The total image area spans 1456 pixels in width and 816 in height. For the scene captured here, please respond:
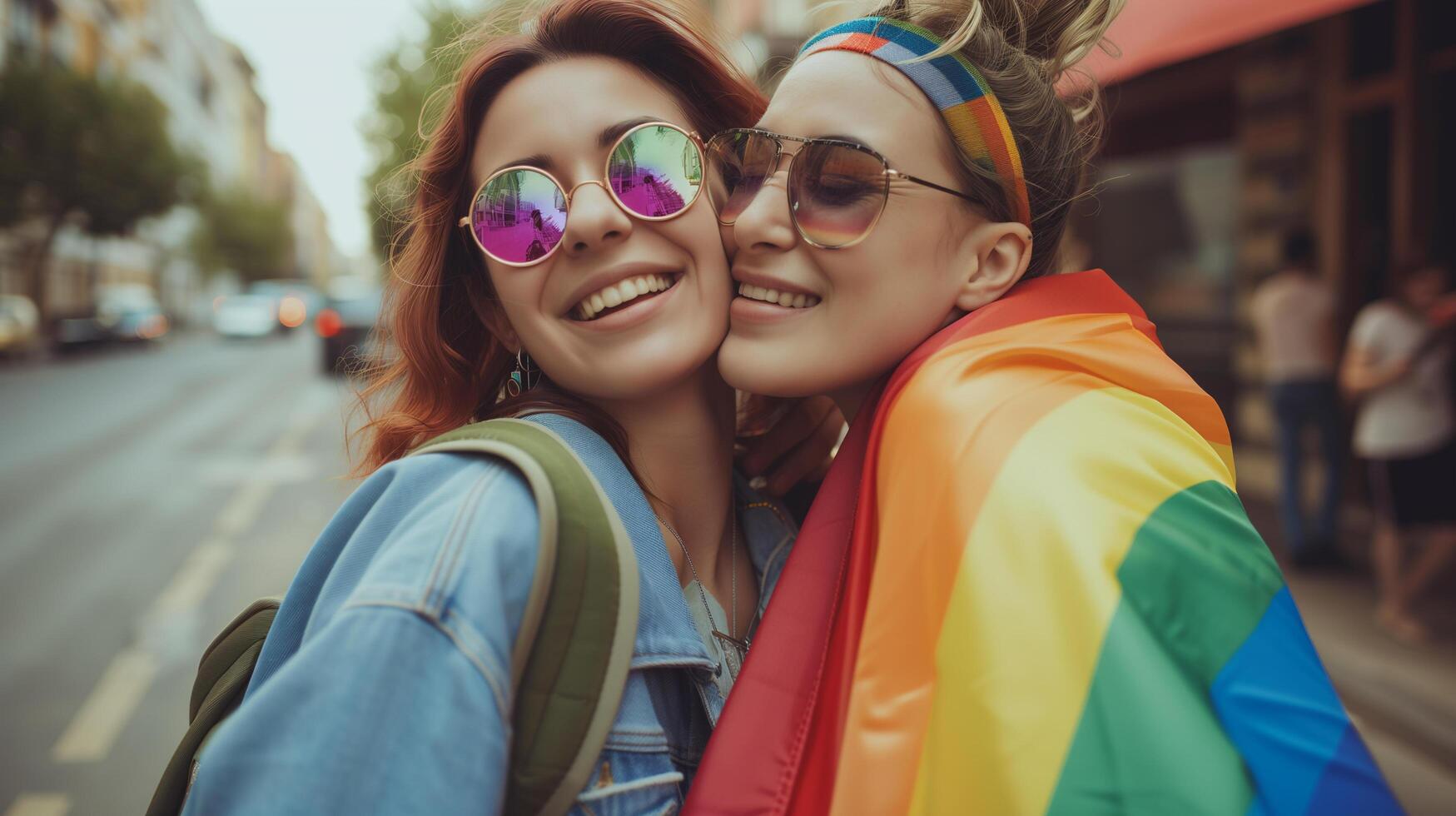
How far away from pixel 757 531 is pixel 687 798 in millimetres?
722

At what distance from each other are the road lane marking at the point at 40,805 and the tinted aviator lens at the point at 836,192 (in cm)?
393

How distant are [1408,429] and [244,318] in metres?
35.7

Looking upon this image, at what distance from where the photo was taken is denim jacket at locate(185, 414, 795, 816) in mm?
930

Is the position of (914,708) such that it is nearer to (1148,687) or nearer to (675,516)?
(1148,687)

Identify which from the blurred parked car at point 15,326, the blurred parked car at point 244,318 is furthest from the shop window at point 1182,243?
the blurred parked car at point 244,318

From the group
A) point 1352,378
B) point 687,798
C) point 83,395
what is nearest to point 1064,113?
point 687,798

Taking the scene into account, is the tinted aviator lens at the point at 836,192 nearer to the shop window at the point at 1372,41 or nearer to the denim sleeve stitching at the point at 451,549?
the denim sleeve stitching at the point at 451,549

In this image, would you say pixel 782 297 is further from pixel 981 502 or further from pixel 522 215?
pixel 981 502

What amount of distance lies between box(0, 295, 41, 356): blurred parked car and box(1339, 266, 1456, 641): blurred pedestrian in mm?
26088

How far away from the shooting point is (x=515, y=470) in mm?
1150

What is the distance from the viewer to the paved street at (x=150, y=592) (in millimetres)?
4031

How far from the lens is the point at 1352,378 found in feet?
18.4

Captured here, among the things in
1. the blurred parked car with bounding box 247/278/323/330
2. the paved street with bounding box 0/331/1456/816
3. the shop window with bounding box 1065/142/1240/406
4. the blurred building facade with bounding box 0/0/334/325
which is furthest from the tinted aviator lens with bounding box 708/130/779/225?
the blurred parked car with bounding box 247/278/323/330

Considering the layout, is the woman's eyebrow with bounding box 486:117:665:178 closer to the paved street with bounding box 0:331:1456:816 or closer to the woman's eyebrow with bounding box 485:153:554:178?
the woman's eyebrow with bounding box 485:153:554:178
